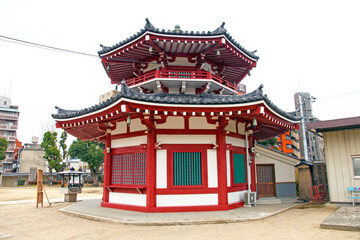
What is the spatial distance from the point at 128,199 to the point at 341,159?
10.6 metres

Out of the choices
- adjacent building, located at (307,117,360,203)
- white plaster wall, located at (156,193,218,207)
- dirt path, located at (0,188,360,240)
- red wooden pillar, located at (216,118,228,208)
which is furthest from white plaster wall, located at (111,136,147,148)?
adjacent building, located at (307,117,360,203)

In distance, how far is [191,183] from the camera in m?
11.2

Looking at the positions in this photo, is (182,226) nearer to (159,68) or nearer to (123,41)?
(159,68)

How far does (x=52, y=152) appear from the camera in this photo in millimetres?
42344

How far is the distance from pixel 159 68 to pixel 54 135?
37647 mm

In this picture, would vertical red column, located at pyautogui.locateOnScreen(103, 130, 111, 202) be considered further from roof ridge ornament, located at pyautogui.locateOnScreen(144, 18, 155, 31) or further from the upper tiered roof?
roof ridge ornament, located at pyautogui.locateOnScreen(144, 18, 155, 31)

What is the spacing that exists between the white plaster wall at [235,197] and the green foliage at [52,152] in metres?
38.2

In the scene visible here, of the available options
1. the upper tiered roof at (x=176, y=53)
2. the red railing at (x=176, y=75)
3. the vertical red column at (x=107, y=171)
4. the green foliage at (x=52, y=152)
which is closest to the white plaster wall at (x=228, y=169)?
the red railing at (x=176, y=75)

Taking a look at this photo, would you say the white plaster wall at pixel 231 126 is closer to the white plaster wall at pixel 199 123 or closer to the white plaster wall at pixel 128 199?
the white plaster wall at pixel 199 123

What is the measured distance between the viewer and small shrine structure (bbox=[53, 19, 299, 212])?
1023 cm

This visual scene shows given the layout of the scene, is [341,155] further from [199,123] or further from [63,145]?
[63,145]

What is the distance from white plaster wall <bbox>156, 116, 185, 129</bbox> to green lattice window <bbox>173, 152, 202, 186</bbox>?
120 centimetres

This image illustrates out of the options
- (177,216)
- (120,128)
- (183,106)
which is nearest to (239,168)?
(177,216)

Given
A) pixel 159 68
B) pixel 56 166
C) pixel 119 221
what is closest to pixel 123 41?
pixel 159 68
